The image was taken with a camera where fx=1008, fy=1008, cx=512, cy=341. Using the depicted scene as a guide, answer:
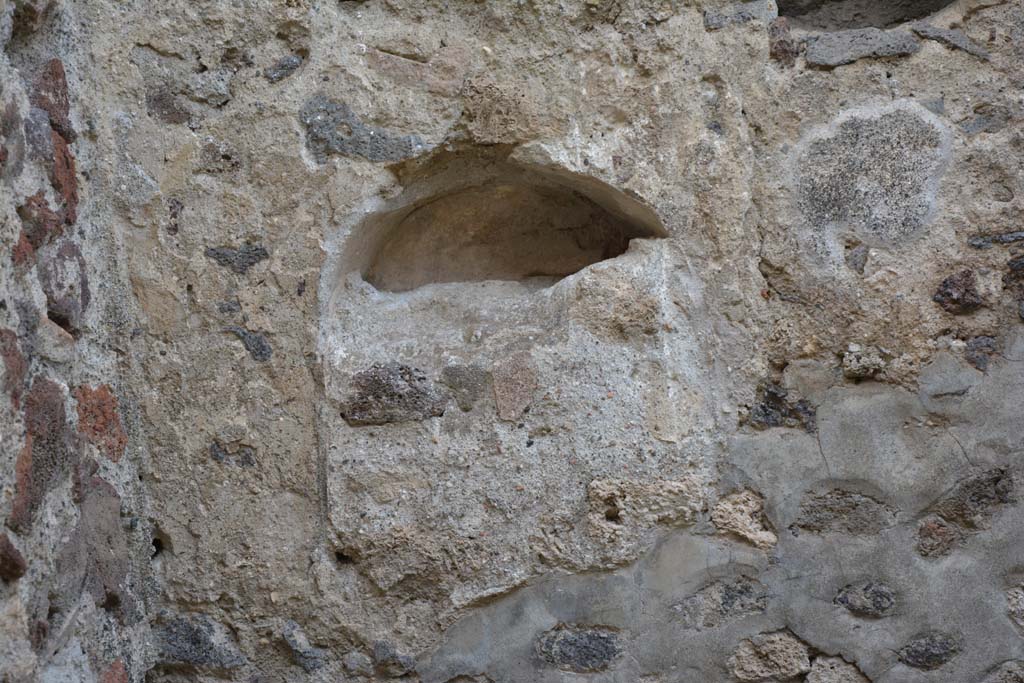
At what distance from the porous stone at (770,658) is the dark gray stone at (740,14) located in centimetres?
117

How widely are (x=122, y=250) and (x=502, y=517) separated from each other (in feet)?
3.04

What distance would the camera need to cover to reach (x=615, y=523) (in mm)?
1919

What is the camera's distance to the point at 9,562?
157cm

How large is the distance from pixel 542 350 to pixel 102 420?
86 centimetres

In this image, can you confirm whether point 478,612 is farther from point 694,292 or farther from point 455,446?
point 694,292

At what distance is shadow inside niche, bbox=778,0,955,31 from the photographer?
2.08 metres

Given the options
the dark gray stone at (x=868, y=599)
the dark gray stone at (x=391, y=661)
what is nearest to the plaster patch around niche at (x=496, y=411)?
A: the dark gray stone at (x=391, y=661)

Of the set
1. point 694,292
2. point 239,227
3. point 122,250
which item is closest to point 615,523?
point 694,292

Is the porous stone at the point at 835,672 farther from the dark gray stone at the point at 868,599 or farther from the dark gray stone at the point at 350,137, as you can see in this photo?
the dark gray stone at the point at 350,137

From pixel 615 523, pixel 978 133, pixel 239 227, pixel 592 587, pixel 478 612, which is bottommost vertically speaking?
pixel 478 612

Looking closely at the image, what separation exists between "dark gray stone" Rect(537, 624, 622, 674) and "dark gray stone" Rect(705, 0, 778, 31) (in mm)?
1189

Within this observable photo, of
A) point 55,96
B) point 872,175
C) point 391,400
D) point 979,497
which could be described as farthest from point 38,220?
point 979,497

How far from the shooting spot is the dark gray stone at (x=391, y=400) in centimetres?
199

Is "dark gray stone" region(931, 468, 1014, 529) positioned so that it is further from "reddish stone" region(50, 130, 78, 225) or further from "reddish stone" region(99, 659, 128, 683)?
"reddish stone" region(50, 130, 78, 225)
